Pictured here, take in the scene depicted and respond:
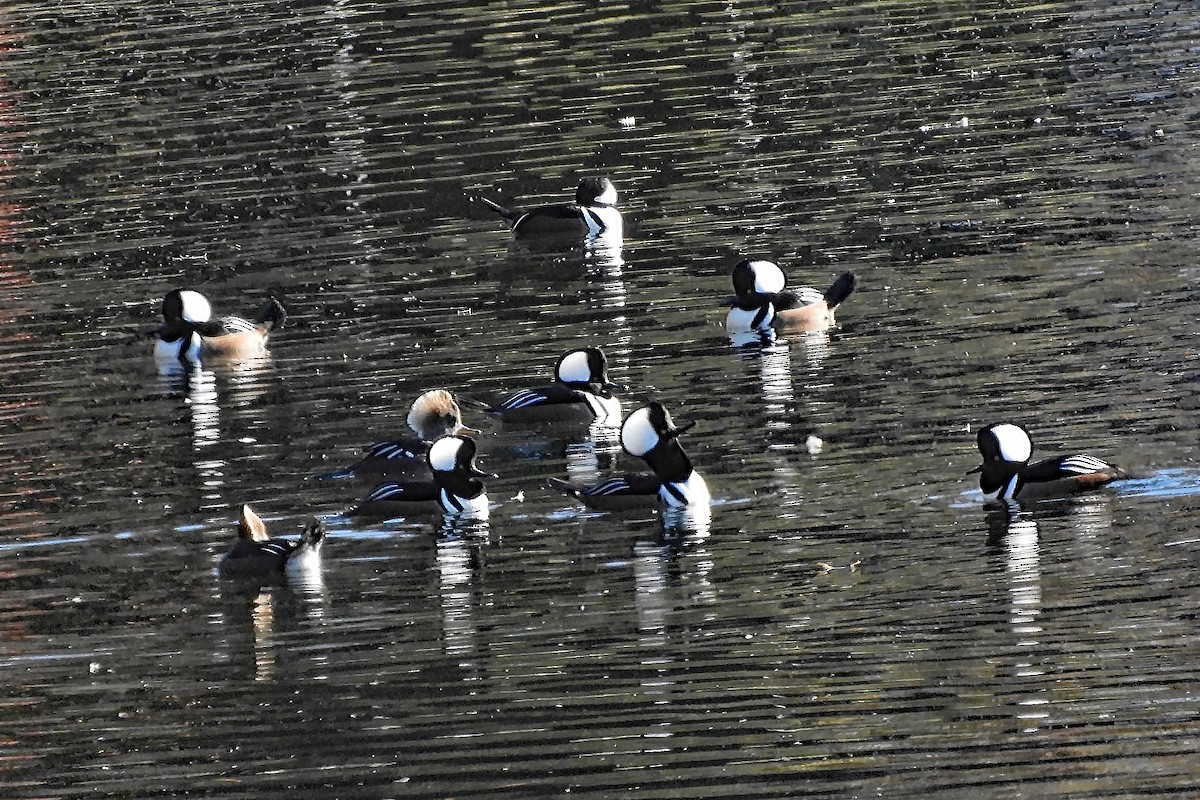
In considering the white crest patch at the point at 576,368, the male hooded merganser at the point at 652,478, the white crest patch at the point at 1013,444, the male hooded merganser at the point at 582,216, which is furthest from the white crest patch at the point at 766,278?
the white crest patch at the point at 1013,444

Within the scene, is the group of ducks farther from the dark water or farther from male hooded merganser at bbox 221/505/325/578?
the dark water

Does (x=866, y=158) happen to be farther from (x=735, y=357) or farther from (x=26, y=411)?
(x=26, y=411)

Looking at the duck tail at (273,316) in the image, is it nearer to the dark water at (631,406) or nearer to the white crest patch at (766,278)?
the dark water at (631,406)

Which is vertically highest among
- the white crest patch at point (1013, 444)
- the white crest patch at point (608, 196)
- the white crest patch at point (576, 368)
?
the white crest patch at point (608, 196)

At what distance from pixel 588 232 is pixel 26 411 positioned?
6.93m

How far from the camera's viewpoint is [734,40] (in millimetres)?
32969

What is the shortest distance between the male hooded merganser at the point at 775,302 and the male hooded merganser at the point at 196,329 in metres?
4.43

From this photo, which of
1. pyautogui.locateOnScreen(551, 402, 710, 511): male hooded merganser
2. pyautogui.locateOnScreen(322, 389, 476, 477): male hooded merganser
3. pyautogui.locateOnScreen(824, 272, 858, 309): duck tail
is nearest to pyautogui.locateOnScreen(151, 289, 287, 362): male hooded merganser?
pyautogui.locateOnScreen(322, 389, 476, 477): male hooded merganser

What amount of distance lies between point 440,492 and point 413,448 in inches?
30.7

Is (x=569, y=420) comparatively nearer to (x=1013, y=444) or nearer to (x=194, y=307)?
(x=1013, y=444)

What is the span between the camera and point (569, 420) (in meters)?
17.0

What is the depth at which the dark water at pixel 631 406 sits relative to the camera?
10.8 m

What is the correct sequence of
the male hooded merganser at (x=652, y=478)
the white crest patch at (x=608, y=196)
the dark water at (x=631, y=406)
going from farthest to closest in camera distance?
the white crest patch at (x=608, y=196) < the male hooded merganser at (x=652, y=478) < the dark water at (x=631, y=406)

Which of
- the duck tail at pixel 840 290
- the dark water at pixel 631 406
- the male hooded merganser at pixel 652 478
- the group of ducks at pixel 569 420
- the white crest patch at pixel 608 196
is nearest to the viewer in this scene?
the dark water at pixel 631 406
